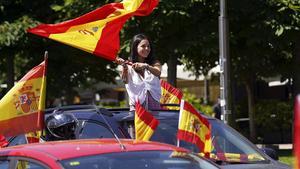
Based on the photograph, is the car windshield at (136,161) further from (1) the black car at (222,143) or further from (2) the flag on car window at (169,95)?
(2) the flag on car window at (169,95)

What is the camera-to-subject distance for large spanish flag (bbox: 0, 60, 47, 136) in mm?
7428

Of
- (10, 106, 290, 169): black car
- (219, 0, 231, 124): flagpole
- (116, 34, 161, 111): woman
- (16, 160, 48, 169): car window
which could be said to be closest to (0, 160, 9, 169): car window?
(16, 160, 48, 169): car window

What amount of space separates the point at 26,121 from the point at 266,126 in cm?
1609

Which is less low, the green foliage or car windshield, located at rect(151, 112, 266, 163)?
the green foliage

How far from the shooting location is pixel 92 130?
23.9 feet

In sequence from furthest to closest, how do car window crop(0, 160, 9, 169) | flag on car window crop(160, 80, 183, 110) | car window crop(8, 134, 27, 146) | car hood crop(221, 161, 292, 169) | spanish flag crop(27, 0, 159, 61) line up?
1. flag on car window crop(160, 80, 183, 110)
2. spanish flag crop(27, 0, 159, 61)
3. car window crop(8, 134, 27, 146)
4. car hood crop(221, 161, 292, 169)
5. car window crop(0, 160, 9, 169)

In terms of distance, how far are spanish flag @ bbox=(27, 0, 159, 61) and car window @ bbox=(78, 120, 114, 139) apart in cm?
109

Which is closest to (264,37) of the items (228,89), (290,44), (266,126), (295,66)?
(290,44)

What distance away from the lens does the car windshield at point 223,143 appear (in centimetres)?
700

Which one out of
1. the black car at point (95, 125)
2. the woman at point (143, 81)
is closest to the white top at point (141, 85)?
the woman at point (143, 81)

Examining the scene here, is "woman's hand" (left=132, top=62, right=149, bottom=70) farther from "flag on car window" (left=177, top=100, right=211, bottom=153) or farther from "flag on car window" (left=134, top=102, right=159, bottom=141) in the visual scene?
"flag on car window" (left=177, top=100, right=211, bottom=153)

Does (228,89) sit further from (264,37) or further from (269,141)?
(269,141)

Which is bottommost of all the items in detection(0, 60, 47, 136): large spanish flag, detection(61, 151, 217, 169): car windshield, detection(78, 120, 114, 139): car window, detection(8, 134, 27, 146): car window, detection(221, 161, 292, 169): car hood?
detection(221, 161, 292, 169): car hood

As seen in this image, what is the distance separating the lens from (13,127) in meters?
7.46
